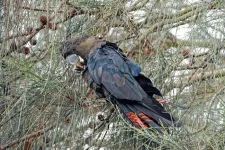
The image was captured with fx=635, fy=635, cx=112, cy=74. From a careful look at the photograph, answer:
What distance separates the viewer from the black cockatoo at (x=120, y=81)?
2.16 metres

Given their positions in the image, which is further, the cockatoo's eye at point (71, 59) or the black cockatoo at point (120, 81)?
the cockatoo's eye at point (71, 59)

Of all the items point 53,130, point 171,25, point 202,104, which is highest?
point 171,25

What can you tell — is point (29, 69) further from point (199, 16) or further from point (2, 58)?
point (199, 16)

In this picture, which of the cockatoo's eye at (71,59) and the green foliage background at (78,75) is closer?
the green foliage background at (78,75)

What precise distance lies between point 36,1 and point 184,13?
516 millimetres

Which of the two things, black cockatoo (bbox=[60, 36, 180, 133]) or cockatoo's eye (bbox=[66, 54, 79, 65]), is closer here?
black cockatoo (bbox=[60, 36, 180, 133])

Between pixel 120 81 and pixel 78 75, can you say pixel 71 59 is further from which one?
pixel 120 81

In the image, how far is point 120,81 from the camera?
7.72 feet

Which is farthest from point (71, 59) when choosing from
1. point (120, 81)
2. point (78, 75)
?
point (120, 81)

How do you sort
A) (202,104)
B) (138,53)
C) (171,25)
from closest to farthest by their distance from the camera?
(202,104) < (171,25) < (138,53)

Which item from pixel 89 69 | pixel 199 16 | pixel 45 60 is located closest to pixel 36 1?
pixel 45 60

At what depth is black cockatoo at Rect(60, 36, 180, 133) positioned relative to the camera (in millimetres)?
2162

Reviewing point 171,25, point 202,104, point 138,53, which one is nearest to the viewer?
point 202,104

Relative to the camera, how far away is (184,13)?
87.4 inches
